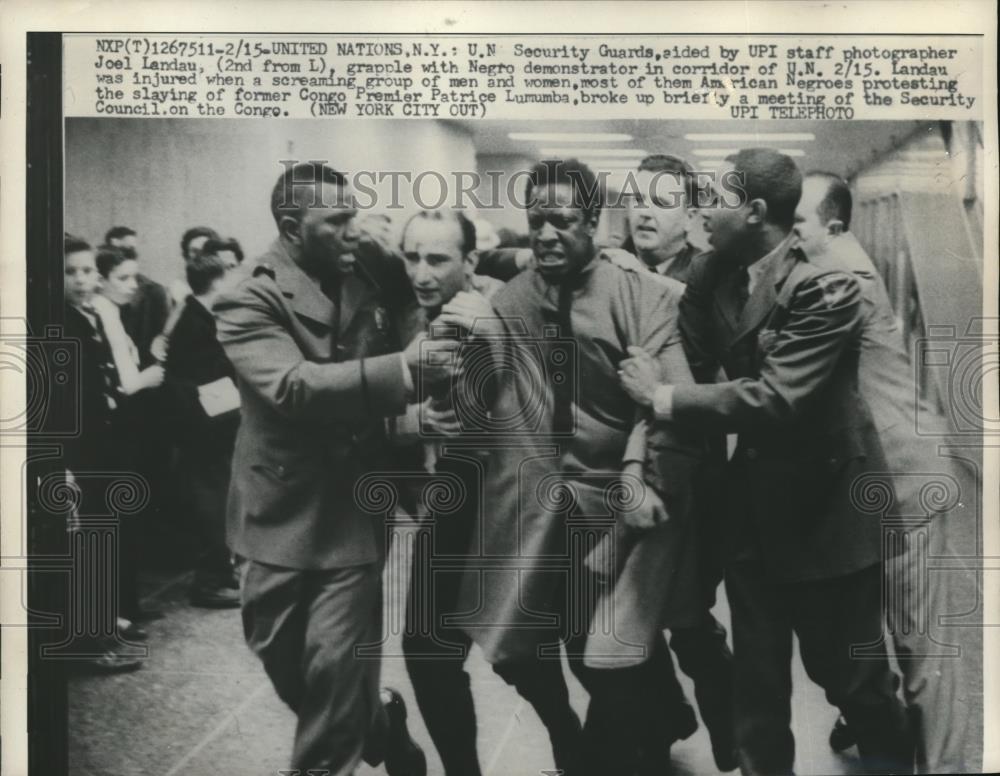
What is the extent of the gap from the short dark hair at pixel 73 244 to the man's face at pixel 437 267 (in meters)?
1.02

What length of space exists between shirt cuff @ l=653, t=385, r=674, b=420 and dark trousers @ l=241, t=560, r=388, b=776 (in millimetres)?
1013

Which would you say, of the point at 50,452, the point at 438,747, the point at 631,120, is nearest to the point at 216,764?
the point at 438,747

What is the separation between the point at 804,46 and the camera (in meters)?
3.19

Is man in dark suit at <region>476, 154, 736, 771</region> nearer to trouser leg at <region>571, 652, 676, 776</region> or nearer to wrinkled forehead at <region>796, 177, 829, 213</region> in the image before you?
trouser leg at <region>571, 652, 676, 776</region>

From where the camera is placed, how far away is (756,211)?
123 inches

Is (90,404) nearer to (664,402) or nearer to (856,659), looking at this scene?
(664,402)

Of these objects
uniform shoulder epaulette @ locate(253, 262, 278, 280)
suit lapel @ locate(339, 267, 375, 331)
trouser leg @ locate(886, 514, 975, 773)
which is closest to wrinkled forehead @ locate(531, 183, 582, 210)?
suit lapel @ locate(339, 267, 375, 331)

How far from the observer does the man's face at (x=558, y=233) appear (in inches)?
122

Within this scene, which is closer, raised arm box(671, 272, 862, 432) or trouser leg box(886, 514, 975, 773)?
raised arm box(671, 272, 862, 432)

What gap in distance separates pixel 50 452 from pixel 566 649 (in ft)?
5.78

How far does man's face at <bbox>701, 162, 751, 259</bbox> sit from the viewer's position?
10.2 ft

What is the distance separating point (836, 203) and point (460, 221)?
120cm

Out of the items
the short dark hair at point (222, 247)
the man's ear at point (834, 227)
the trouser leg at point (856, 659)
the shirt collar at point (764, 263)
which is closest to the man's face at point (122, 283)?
the short dark hair at point (222, 247)

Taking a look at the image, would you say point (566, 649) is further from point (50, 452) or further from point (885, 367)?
point (50, 452)
